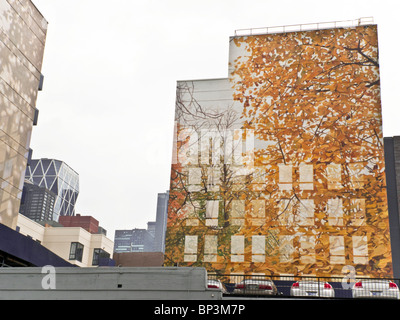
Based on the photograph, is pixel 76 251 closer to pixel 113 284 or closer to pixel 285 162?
pixel 285 162

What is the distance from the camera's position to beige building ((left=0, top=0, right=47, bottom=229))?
41438mm

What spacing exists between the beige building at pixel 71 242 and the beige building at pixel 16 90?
4476 cm

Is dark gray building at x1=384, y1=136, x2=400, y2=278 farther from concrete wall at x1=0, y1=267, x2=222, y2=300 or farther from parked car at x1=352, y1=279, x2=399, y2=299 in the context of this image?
concrete wall at x1=0, y1=267, x2=222, y2=300

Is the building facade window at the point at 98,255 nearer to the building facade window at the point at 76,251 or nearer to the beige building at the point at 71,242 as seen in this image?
the beige building at the point at 71,242

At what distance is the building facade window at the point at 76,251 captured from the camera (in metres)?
88.8

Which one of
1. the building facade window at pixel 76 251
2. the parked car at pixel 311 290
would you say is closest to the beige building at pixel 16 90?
the parked car at pixel 311 290

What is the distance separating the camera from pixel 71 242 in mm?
89500

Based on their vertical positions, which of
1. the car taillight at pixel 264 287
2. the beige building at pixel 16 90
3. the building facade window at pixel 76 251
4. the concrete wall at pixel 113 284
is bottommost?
the concrete wall at pixel 113 284

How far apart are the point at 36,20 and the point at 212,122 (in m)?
17.9

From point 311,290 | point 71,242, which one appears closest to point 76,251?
point 71,242

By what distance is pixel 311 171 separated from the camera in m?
45.2

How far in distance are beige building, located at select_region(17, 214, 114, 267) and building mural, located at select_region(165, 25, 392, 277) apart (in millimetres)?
46386

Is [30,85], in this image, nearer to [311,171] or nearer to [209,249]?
[209,249]
